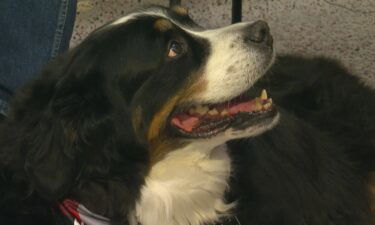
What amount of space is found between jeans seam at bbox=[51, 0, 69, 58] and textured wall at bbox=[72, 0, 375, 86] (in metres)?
0.92

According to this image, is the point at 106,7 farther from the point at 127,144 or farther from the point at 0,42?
the point at 127,144

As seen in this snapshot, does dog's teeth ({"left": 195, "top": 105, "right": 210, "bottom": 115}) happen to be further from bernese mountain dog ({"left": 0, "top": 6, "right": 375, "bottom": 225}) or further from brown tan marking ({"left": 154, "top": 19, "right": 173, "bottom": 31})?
brown tan marking ({"left": 154, "top": 19, "right": 173, "bottom": 31})

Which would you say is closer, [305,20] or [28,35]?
[28,35]

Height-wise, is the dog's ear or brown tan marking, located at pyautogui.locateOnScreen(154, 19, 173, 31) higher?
brown tan marking, located at pyautogui.locateOnScreen(154, 19, 173, 31)

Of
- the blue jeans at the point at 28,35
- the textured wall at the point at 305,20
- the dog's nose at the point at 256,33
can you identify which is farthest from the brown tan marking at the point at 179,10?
the textured wall at the point at 305,20

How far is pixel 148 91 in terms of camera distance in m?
1.48

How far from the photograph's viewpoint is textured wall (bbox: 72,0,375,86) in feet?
9.48

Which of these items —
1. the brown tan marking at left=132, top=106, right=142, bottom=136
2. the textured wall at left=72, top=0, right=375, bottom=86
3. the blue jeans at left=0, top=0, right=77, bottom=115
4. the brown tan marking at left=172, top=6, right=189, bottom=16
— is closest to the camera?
the brown tan marking at left=132, top=106, right=142, bottom=136

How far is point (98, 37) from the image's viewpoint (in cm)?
149

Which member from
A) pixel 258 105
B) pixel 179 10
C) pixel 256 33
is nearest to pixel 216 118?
pixel 258 105

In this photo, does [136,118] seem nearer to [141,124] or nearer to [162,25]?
[141,124]

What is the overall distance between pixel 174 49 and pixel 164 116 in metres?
0.19

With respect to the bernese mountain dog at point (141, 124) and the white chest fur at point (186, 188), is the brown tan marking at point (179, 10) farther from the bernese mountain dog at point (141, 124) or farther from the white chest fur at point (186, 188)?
the white chest fur at point (186, 188)

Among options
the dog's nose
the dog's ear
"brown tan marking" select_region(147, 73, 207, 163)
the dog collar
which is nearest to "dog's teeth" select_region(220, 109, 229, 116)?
"brown tan marking" select_region(147, 73, 207, 163)
